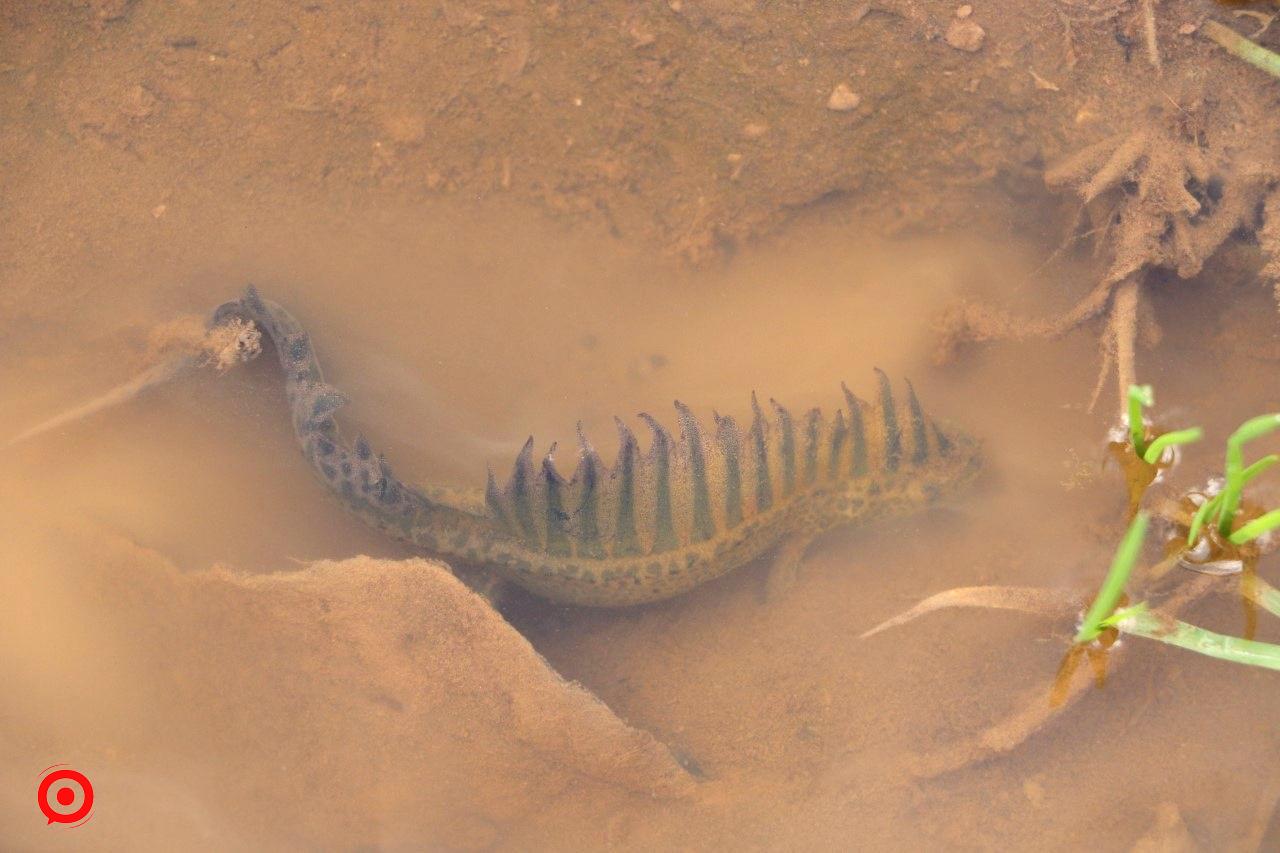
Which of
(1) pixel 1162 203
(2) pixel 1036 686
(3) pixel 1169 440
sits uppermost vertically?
(1) pixel 1162 203

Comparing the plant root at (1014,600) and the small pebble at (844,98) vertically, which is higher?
the small pebble at (844,98)

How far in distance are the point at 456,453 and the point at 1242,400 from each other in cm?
365

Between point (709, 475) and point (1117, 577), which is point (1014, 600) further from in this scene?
point (709, 475)

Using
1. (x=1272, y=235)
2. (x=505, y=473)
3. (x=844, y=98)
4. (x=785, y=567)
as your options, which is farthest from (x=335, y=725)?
(x=1272, y=235)

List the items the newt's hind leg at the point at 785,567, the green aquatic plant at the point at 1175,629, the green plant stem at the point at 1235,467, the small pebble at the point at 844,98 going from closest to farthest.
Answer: the green plant stem at the point at 1235,467 < the green aquatic plant at the point at 1175,629 < the newt's hind leg at the point at 785,567 < the small pebble at the point at 844,98

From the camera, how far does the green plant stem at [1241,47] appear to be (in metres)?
3.77

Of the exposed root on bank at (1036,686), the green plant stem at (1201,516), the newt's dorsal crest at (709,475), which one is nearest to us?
the green plant stem at (1201,516)

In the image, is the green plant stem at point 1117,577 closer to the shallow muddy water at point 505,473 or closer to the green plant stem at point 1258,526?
the green plant stem at point 1258,526

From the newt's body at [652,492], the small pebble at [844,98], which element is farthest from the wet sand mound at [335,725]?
the small pebble at [844,98]

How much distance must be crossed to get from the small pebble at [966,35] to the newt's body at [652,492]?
1.67 metres

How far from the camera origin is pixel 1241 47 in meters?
3.85

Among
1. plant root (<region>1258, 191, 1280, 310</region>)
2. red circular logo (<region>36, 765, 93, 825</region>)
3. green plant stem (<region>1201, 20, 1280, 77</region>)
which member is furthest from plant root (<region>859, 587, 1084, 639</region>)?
red circular logo (<region>36, 765, 93, 825</region>)

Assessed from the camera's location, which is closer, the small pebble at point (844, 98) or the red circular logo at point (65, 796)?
the red circular logo at point (65, 796)

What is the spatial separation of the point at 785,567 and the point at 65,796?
3081 millimetres
